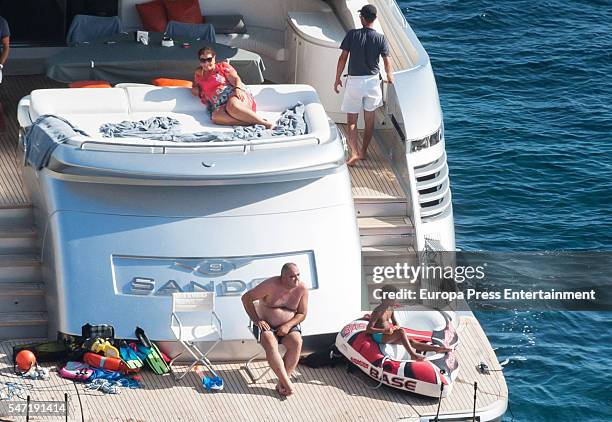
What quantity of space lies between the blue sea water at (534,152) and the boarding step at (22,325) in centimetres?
423

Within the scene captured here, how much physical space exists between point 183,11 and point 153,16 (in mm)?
300

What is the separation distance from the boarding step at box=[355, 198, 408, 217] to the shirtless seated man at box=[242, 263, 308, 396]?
1939 millimetres

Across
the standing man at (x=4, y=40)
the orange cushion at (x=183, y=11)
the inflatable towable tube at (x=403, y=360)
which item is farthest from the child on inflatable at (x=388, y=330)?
the orange cushion at (x=183, y=11)

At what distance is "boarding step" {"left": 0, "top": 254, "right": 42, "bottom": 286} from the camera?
12305 mm

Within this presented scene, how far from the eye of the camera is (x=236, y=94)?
504 inches

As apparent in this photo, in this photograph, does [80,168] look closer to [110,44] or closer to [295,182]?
[295,182]

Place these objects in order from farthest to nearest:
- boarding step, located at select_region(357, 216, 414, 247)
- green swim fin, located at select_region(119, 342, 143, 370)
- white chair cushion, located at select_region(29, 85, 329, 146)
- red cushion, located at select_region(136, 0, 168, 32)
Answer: red cushion, located at select_region(136, 0, 168, 32) → boarding step, located at select_region(357, 216, 414, 247) → white chair cushion, located at select_region(29, 85, 329, 146) → green swim fin, located at select_region(119, 342, 143, 370)

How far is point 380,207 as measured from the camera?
43.8 ft

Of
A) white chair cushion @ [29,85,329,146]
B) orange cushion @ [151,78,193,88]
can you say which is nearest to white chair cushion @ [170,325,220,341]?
white chair cushion @ [29,85,329,146]

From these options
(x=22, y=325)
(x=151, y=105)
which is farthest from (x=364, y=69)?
(x=22, y=325)

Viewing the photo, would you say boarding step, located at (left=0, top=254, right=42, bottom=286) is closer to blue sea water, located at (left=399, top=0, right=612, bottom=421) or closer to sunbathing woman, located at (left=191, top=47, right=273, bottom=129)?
sunbathing woman, located at (left=191, top=47, right=273, bottom=129)

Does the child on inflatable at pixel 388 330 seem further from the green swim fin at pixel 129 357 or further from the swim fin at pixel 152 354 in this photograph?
the green swim fin at pixel 129 357

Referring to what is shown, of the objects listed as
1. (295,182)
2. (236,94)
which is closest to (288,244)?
(295,182)

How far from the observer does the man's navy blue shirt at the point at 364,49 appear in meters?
13.5
